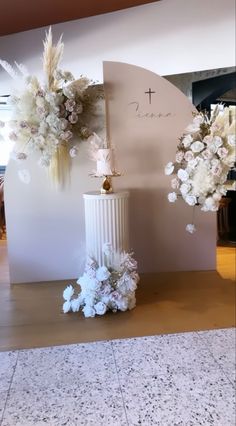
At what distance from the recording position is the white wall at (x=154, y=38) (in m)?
3.56

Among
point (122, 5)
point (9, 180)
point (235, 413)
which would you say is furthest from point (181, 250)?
point (122, 5)

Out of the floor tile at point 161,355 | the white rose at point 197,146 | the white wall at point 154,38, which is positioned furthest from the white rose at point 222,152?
the white wall at point 154,38

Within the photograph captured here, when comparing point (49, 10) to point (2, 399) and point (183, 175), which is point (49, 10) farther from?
point (2, 399)

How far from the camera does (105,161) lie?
255 cm

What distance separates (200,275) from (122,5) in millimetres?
2616

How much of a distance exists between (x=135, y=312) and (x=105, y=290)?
0.86ft

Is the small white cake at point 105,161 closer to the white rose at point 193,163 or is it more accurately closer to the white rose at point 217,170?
the white rose at point 193,163

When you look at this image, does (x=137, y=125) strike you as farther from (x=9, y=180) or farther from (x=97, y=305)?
(x=97, y=305)

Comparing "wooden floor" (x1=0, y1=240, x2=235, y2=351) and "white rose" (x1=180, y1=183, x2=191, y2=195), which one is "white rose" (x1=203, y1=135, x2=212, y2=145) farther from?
"wooden floor" (x1=0, y1=240, x2=235, y2=351)

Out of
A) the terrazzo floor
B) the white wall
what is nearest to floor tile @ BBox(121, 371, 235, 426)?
the terrazzo floor

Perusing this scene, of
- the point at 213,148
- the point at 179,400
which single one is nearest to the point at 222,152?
the point at 213,148

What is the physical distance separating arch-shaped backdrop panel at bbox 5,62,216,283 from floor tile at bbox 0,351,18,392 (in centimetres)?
127

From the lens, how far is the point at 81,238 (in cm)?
317

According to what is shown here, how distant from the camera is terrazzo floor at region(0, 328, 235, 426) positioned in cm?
144
